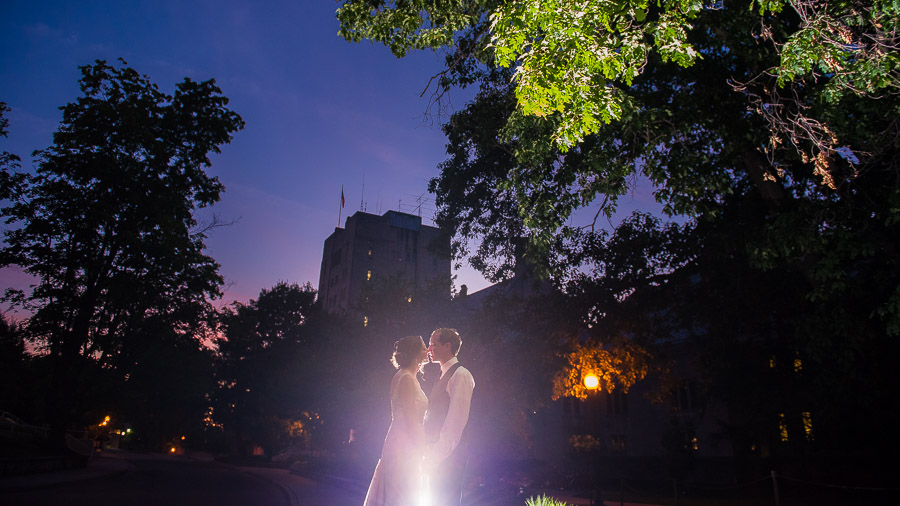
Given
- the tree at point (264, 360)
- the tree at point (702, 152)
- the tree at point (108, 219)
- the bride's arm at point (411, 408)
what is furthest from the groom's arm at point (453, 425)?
the tree at point (264, 360)

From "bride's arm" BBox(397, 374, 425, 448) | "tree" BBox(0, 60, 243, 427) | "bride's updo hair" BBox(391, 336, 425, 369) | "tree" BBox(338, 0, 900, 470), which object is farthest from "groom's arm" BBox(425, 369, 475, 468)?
"tree" BBox(0, 60, 243, 427)

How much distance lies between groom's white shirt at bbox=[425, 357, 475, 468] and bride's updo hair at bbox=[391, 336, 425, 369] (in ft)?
1.87

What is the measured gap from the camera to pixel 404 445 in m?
4.50

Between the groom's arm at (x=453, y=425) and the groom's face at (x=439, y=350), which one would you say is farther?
the groom's face at (x=439, y=350)

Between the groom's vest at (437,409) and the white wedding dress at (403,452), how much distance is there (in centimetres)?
10

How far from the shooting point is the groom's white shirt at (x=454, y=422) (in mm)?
4223

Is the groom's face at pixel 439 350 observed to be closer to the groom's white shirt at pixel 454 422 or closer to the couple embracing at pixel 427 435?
the couple embracing at pixel 427 435

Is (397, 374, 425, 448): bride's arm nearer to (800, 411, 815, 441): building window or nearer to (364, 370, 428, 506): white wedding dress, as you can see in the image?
(364, 370, 428, 506): white wedding dress

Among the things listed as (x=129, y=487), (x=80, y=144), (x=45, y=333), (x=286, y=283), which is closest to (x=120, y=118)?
(x=80, y=144)

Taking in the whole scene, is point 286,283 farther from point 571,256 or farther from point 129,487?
point 571,256

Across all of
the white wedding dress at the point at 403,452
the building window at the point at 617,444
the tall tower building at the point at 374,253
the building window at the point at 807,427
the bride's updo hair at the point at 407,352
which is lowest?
the building window at the point at 617,444

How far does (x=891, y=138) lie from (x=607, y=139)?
429 centimetres

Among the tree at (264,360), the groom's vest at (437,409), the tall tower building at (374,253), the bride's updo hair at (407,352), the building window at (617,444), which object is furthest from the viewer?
the tall tower building at (374,253)

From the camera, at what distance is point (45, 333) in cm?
2286
